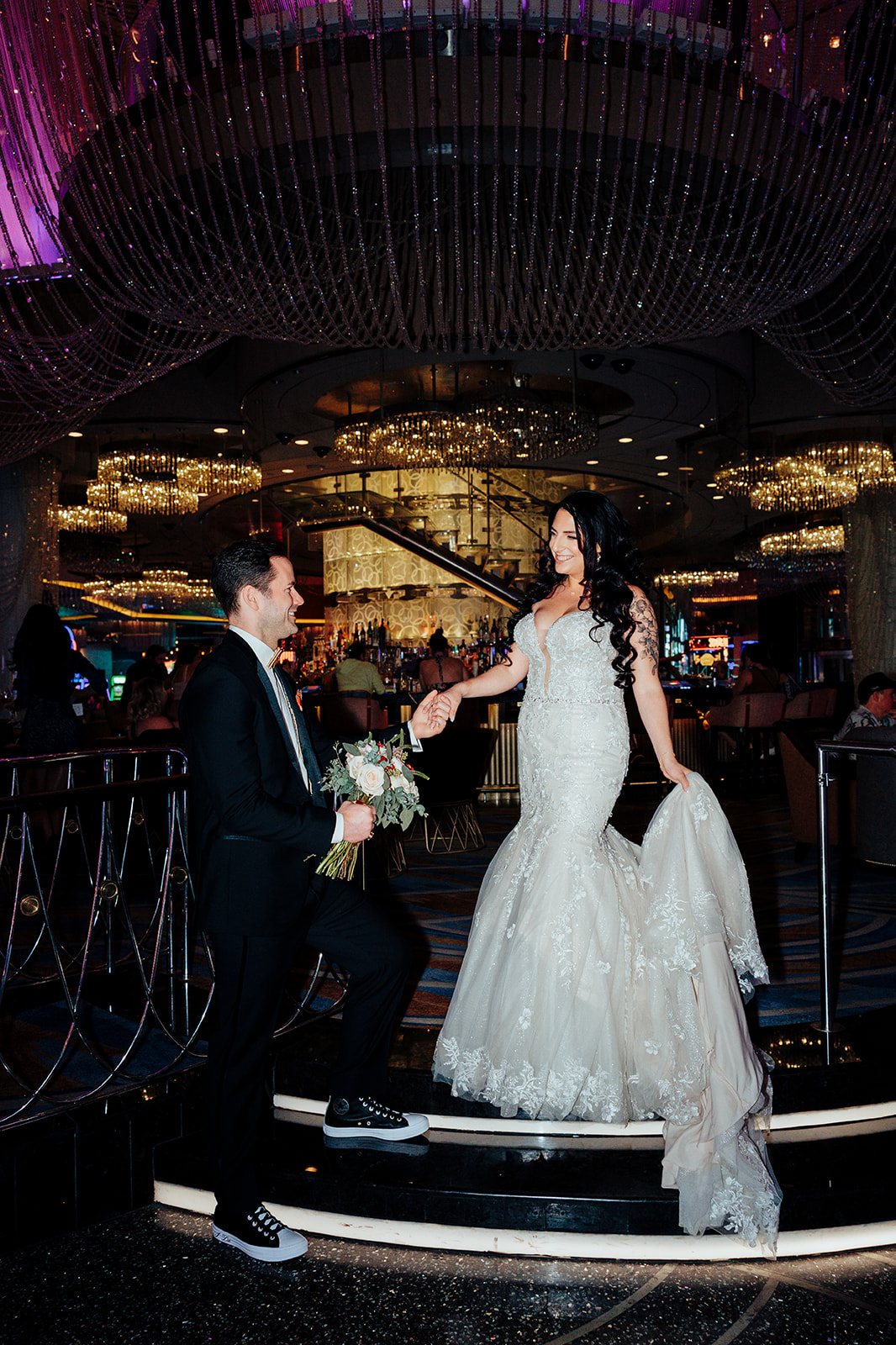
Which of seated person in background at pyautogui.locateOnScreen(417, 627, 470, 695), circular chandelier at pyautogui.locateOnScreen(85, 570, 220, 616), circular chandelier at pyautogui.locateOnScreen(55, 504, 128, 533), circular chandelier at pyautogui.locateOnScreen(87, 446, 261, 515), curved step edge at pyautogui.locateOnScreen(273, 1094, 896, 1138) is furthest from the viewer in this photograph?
circular chandelier at pyautogui.locateOnScreen(85, 570, 220, 616)

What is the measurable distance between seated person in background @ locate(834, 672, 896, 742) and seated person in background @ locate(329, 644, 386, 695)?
4952 mm

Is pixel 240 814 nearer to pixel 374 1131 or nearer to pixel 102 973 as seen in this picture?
pixel 374 1131

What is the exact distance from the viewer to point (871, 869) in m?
5.90

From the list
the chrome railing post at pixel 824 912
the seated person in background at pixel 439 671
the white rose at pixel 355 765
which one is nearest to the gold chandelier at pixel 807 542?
the seated person in background at pixel 439 671

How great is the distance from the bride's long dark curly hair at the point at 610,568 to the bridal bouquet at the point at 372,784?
2.49 ft

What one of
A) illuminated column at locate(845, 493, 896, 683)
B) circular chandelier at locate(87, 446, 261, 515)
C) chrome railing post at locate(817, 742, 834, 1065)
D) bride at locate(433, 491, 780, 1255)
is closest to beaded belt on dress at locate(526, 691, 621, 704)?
bride at locate(433, 491, 780, 1255)

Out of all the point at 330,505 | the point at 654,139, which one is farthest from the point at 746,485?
the point at 654,139

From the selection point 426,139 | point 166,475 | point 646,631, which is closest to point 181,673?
point 166,475

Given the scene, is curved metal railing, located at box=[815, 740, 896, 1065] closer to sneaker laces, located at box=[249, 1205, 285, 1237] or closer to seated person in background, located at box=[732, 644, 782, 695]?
sneaker laces, located at box=[249, 1205, 285, 1237]

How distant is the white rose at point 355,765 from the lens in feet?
8.50

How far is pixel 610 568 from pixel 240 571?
113cm

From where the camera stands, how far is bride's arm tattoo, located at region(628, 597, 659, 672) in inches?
119

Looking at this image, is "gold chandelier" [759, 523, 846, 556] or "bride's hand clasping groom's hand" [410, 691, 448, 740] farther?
"gold chandelier" [759, 523, 846, 556]

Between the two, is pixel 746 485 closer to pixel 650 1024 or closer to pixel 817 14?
pixel 817 14
